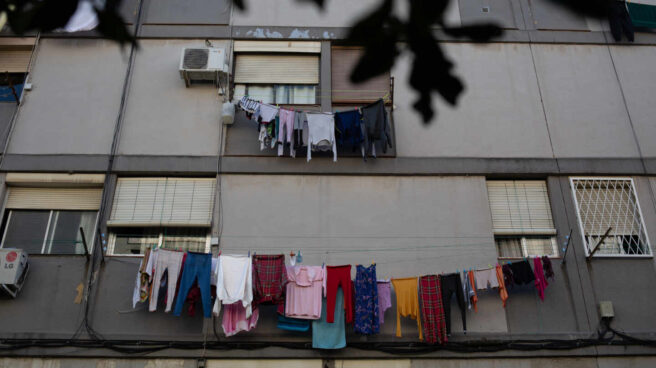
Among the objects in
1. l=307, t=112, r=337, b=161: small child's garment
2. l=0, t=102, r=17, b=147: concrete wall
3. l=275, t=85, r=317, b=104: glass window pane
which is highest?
l=275, t=85, r=317, b=104: glass window pane

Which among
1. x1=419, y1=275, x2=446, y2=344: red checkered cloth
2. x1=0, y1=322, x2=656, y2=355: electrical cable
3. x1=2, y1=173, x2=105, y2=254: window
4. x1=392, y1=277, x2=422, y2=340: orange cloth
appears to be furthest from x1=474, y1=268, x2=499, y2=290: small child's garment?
x1=2, y1=173, x2=105, y2=254: window

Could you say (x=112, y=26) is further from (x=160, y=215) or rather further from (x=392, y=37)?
(x=160, y=215)

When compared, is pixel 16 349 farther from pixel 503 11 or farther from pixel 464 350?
pixel 503 11

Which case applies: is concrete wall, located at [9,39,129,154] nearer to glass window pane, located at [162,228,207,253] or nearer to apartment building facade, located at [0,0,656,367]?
apartment building facade, located at [0,0,656,367]

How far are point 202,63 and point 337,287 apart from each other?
4932mm

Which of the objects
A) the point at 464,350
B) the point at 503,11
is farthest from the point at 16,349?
the point at 503,11

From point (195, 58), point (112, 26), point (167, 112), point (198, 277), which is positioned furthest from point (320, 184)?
point (112, 26)

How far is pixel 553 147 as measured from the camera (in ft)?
35.9

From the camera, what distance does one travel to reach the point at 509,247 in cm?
1027

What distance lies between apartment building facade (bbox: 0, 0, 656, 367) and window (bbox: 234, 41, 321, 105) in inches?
1.3

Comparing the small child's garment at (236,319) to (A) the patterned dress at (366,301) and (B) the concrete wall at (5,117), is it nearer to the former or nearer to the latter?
(A) the patterned dress at (366,301)

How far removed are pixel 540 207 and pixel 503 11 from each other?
173 inches

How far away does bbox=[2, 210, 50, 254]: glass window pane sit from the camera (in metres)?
10.0

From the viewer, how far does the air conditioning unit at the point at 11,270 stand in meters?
9.09
